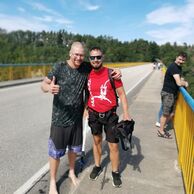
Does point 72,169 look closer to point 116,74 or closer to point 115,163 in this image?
point 115,163

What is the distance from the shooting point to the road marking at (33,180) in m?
4.06

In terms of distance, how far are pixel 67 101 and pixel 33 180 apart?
4.41ft

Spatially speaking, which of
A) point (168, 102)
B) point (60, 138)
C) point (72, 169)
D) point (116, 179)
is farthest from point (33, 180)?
point (168, 102)

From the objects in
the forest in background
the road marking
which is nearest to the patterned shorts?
the road marking

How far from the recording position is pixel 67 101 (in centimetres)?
393

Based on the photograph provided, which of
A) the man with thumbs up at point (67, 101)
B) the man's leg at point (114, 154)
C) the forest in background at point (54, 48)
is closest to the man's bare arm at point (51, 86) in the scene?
the man with thumbs up at point (67, 101)

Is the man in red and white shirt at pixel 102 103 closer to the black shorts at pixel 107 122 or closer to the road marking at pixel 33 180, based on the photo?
the black shorts at pixel 107 122

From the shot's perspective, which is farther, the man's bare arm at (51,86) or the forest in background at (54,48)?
the forest in background at (54,48)

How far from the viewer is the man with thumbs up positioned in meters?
3.85

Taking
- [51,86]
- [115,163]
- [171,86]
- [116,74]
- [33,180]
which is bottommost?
[33,180]

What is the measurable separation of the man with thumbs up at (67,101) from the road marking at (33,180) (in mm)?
359

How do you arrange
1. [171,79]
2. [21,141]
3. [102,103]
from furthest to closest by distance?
[171,79], [21,141], [102,103]

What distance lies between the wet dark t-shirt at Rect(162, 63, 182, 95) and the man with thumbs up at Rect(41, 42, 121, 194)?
2734 mm

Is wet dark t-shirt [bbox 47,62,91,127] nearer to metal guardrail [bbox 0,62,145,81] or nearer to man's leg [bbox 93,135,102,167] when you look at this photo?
man's leg [bbox 93,135,102,167]
